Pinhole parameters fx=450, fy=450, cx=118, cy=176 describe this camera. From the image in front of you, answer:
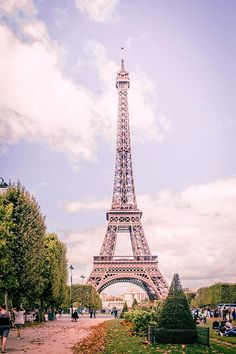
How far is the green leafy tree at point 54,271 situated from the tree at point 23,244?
21.4 ft

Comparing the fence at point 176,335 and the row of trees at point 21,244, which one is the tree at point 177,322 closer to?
the fence at point 176,335

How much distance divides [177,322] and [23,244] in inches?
898

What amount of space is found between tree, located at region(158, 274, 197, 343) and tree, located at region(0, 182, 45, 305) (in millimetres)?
19910

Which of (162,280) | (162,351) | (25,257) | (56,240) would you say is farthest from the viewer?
(162,280)

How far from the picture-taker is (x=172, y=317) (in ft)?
75.1

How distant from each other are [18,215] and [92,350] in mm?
25390

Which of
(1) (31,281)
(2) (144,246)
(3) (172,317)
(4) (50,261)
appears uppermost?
(2) (144,246)

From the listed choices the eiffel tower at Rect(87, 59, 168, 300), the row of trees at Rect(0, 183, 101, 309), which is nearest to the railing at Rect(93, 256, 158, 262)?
the eiffel tower at Rect(87, 59, 168, 300)

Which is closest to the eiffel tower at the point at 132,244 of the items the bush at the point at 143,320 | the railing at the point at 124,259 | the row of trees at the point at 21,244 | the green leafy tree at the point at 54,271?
the railing at the point at 124,259

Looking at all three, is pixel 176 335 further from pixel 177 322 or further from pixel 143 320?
pixel 143 320

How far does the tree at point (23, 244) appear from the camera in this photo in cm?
4159

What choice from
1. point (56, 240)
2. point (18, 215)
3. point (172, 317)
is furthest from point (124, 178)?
point (172, 317)

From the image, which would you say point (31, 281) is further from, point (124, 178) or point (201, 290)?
point (201, 290)

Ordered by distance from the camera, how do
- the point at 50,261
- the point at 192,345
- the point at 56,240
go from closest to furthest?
the point at 192,345 < the point at 50,261 < the point at 56,240
